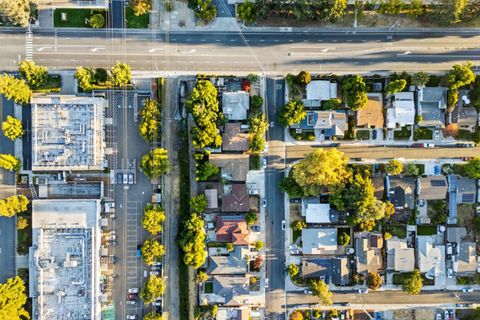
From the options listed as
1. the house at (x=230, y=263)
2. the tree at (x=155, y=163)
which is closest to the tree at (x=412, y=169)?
the house at (x=230, y=263)

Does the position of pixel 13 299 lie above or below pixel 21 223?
below

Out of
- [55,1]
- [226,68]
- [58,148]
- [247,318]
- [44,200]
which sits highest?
[55,1]

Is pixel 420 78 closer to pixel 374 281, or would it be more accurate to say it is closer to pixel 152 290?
pixel 374 281

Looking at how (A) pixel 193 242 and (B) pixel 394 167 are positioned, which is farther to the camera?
(B) pixel 394 167

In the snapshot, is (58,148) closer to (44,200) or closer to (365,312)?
(44,200)

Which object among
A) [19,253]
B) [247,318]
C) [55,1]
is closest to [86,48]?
[55,1]

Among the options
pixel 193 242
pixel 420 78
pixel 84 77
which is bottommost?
pixel 193 242

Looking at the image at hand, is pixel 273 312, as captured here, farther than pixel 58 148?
Yes

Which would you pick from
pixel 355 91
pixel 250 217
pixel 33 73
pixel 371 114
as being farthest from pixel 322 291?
pixel 33 73
